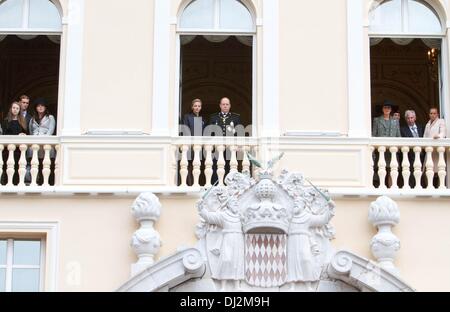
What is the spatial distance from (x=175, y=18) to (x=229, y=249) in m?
3.71

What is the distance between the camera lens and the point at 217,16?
66.5 ft

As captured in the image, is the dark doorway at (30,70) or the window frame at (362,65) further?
the dark doorway at (30,70)

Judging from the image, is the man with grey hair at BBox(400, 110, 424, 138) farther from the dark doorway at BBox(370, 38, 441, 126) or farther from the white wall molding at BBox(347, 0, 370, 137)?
the dark doorway at BBox(370, 38, 441, 126)

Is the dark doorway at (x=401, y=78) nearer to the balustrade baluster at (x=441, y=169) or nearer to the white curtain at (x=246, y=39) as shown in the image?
Result: the white curtain at (x=246, y=39)

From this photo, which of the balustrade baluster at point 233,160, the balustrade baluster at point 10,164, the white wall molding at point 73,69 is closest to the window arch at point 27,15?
the white wall molding at point 73,69

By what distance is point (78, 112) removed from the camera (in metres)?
19.5

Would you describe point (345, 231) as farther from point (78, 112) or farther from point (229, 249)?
point (78, 112)

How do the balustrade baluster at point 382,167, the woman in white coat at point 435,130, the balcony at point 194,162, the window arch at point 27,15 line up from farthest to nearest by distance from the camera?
the window arch at point 27,15
the woman in white coat at point 435,130
the balustrade baluster at point 382,167
the balcony at point 194,162

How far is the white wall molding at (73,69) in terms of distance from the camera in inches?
766

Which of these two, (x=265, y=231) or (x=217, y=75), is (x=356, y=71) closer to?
(x=265, y=231)

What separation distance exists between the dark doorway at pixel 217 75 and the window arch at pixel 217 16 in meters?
4.15

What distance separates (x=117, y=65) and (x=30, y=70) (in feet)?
18.9

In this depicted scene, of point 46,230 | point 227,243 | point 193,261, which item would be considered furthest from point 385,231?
point 46,230

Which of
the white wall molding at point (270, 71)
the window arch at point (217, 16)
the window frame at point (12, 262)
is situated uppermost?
the window arch at point (217, 16)
